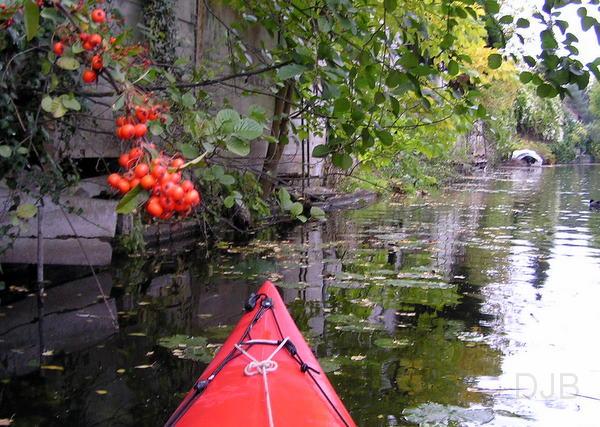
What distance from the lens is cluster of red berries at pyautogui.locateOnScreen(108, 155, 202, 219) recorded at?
1.77m

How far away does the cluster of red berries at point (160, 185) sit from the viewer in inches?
69.5

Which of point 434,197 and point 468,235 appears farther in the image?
point 434,197

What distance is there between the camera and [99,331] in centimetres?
572

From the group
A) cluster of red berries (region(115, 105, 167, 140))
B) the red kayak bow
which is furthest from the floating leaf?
cluster of red berries (region(115, 105, 167, 140))

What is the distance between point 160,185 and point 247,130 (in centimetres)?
76

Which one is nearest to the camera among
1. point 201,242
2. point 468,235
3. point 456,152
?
point 201,242

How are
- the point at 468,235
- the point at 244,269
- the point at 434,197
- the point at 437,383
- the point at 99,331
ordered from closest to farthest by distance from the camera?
the point at 437,383 → the point at 99,331 → the point at 244,269 → the point at 468,235 → the point at 434,197

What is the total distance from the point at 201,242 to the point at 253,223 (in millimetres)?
1724

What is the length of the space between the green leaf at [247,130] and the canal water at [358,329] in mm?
2223

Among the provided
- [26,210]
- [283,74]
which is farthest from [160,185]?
[283,74]

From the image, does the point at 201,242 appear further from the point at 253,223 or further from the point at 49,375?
the point at 49,375

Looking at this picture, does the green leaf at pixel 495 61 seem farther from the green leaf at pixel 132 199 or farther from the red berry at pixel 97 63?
the green leaf at pixel 132 199

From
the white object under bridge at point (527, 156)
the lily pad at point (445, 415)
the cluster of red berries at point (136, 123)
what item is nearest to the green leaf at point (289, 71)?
the cluster of red berries at point (136, 123)

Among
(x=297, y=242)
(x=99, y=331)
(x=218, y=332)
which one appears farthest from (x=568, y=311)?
(x=297, y=242)
